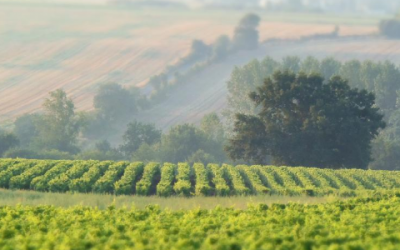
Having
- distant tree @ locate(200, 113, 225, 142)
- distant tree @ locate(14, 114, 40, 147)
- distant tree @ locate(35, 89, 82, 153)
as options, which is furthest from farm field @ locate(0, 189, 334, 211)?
distant tree @ locate(14, 114, 40, 147)

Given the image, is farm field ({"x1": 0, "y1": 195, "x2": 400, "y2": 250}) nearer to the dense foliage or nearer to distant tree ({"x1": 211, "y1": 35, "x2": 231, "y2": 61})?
the dense foliage

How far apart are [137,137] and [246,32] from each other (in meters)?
75.1

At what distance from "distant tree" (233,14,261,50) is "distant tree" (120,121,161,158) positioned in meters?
70.7

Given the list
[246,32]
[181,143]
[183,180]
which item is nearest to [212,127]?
[181,143]

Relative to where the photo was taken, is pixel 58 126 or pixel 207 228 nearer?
pixel 207 228

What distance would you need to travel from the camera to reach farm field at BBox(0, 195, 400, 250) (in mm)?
20078

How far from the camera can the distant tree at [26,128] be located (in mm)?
119875

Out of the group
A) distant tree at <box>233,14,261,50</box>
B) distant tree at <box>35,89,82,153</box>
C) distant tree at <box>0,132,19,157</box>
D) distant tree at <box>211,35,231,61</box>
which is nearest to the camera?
distant tree at <box>0,132,19,157</box>

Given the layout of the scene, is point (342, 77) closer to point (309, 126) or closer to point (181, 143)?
point (181, 143)

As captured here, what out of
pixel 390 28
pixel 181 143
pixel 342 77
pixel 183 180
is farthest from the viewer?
pixel 390 28

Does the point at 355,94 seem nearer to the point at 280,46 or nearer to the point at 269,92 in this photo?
the point at 269,92

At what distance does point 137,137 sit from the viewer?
111250mm

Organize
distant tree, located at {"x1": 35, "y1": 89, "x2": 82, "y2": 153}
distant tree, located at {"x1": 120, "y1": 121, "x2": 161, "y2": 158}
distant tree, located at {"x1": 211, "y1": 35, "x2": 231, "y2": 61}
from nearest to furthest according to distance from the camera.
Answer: distant tree, located at {"x1": 120, "y1": 121, "x2": 161, "y2": 158}
distant tree, located at {"x1": 35, "y1": 89, "x2": 82, "y2": 153}
distant tree, located at {"x1": 211, "y1": 35, "x2": 231, "y2": 61}

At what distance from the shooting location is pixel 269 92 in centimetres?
7562
